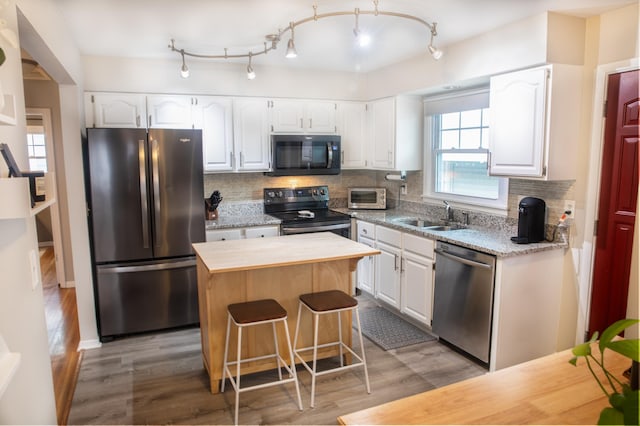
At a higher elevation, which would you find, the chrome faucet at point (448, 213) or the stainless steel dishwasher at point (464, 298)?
the chrome faucet at point (448, 213)

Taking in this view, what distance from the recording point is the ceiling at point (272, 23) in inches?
107

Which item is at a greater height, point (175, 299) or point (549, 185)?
point (549, 185)

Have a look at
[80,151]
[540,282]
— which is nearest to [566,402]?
[540,282]

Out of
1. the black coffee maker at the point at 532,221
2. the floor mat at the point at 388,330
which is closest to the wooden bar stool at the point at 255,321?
the floor mat at the point at 388,330

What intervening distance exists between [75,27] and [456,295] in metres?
3.47

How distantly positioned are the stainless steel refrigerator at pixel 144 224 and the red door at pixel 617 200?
3148mm

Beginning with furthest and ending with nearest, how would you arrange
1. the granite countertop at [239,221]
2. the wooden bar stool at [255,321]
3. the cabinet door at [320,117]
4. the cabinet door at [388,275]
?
the cabinet door at [320,117]
the granite countertop at [239,221]
the cabinet door at [388,275]
the wooden bar stool at [255,321]

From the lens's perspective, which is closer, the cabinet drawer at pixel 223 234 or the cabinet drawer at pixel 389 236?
the cabinet drawer at pixel 389 236

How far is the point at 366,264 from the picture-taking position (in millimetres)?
4621

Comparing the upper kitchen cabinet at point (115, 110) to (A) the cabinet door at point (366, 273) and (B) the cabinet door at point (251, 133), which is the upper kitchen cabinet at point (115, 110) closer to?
(B) the cabinet door at point (251, 133)

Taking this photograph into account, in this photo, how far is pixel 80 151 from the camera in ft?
11.4

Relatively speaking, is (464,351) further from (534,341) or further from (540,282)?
(540,282)

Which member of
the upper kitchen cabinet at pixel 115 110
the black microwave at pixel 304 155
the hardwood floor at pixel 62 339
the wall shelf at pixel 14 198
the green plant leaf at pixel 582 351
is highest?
the upper kitchen cabinet at pixel 115 110

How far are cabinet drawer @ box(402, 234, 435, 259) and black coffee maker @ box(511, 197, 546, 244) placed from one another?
661mm
